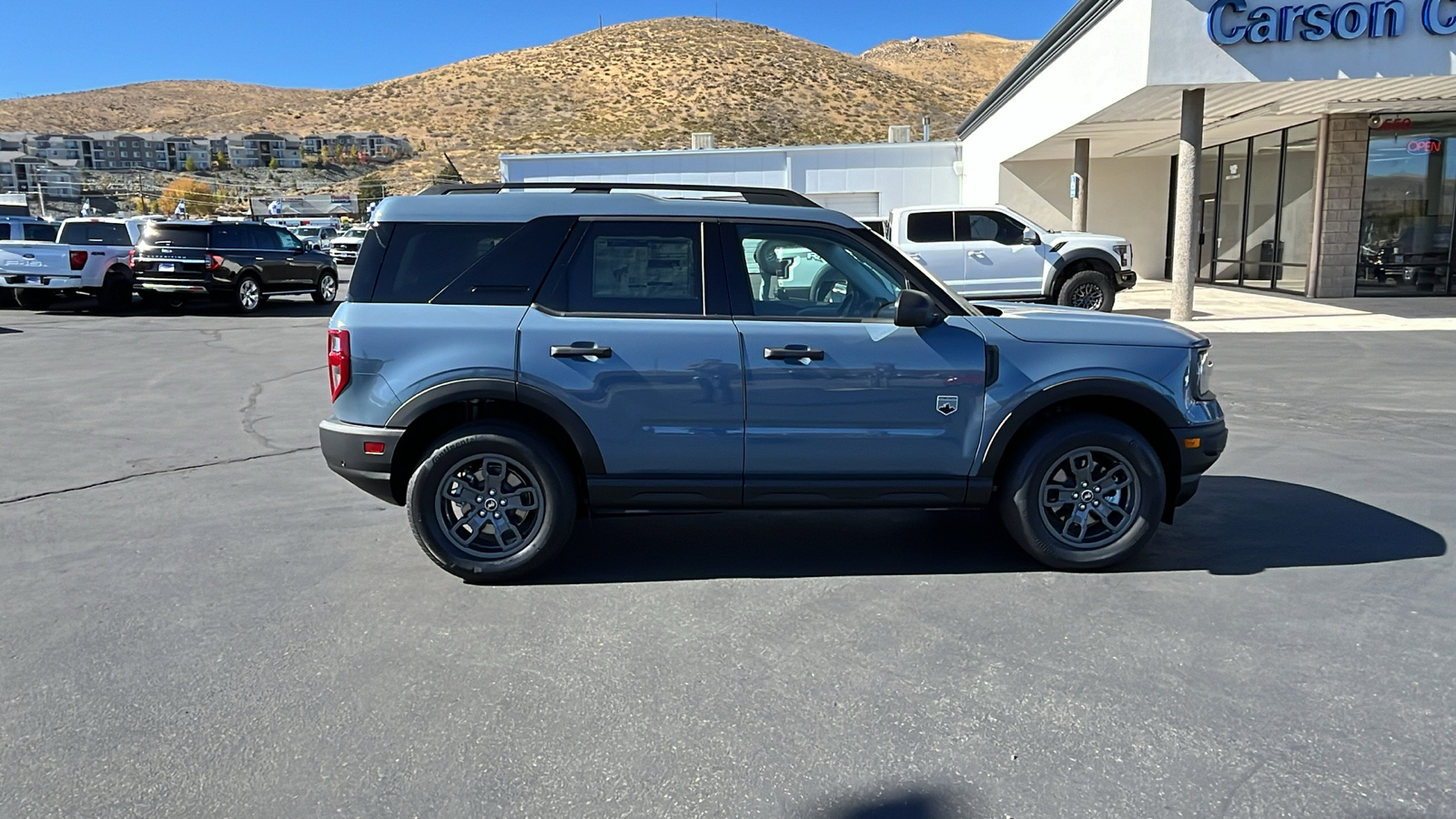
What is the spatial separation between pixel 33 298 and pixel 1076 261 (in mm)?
20203

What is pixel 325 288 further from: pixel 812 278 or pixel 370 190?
pixel 370 190

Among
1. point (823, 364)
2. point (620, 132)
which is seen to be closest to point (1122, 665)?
point (823, 364)

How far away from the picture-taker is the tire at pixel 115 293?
18938 mm

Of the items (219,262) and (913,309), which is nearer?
(913,309)

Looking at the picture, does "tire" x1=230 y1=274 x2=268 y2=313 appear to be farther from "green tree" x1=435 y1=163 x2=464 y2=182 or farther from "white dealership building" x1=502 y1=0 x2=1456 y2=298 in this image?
"white dealership building" x1=502 y1=0 x2=1456 y2=298

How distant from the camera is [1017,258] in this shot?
15.6m

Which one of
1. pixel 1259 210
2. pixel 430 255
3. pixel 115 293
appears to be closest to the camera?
pixel 430 255

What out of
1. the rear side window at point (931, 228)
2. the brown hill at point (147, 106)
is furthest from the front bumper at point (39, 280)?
the brown hill at point (147, 106)

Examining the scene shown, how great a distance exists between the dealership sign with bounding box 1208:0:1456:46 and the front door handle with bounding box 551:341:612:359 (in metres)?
12.6

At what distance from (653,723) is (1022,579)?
2191mm

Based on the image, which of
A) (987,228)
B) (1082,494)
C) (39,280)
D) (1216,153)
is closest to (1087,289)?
(987,228)

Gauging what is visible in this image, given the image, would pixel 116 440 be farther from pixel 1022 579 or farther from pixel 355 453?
pixel 1022 579

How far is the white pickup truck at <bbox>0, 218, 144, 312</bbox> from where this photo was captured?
60.5 ft

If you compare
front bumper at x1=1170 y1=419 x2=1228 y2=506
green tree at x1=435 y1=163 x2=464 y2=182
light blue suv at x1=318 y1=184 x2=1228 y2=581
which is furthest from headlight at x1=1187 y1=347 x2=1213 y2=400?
green tree at x1=435 y1=163 x2=464 y2=182
